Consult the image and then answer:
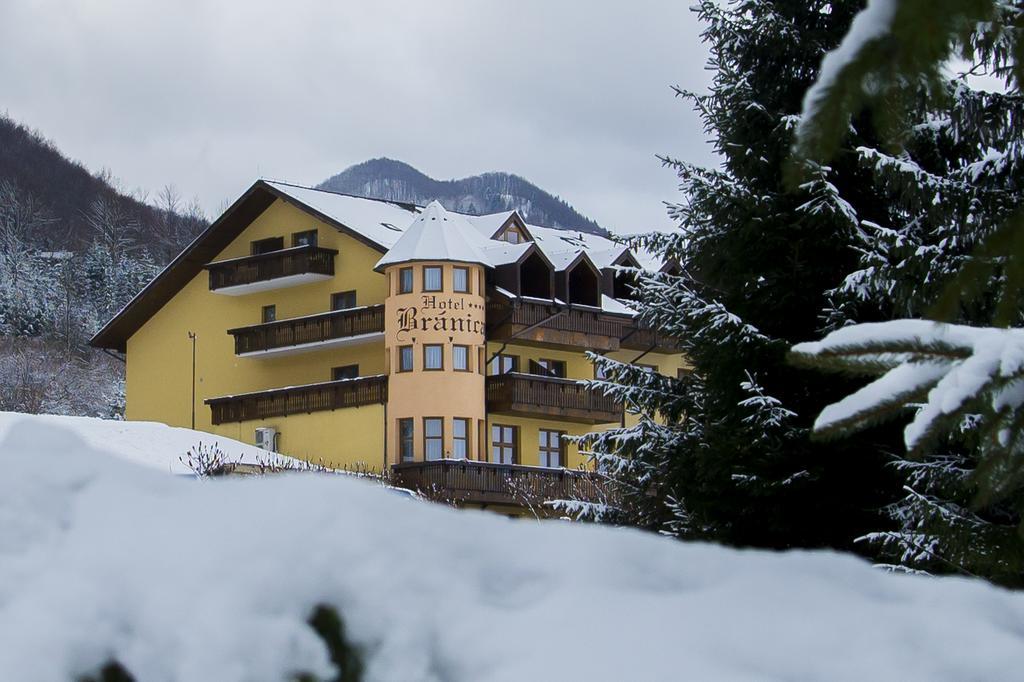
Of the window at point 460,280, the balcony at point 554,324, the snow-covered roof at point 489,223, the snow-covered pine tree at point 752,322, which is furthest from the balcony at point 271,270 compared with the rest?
the snow-covered pine tree at point 752,322

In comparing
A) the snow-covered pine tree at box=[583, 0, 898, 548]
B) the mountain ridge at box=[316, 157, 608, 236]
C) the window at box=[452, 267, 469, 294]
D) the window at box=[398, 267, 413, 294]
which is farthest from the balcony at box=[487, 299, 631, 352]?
the mountain ridge at box=[316, 157, 608, 236]

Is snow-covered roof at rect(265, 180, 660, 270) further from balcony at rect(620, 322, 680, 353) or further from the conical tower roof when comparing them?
balcony at rect(620, 322, 680, 353)

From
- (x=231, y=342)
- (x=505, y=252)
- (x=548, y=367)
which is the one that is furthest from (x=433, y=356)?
(x=231, y=342)

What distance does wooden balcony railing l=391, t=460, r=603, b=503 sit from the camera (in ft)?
149

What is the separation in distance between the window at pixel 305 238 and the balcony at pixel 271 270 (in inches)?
40.2

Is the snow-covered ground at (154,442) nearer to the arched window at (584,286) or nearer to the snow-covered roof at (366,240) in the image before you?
the snow-covered roof at (366,240)

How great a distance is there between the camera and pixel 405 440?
4769 centimetres

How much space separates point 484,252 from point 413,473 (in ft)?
24.7

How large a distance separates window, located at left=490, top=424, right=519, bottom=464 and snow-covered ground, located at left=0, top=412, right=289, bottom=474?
6616 mm

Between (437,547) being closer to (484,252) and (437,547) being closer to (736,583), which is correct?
(736,583)

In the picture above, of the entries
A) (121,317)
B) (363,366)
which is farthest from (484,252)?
(121,317)

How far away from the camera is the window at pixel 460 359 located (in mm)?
47594

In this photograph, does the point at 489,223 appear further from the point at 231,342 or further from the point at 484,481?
the point at 484,481

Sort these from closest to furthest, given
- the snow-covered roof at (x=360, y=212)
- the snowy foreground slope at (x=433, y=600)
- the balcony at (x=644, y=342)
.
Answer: the snowy foreground slope at (x=433, y=600), the snow-covered roof at (x=360, y=212), the balcony at (x=644, y=342)
